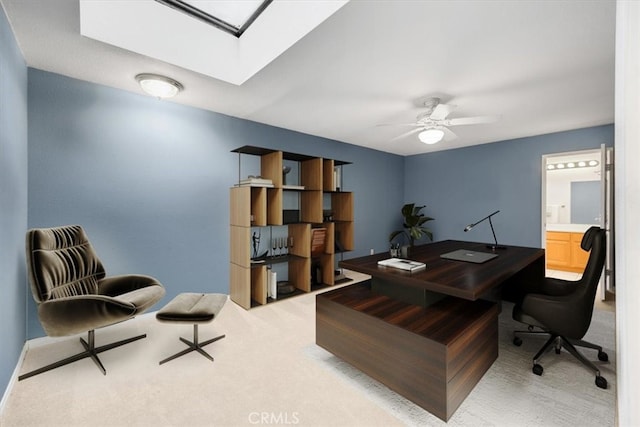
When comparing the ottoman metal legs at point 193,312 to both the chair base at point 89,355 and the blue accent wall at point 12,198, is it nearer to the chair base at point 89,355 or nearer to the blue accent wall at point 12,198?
the chair base at point 89,355

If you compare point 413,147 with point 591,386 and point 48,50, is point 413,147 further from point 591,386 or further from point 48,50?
point 48,50

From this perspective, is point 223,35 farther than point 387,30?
Yes

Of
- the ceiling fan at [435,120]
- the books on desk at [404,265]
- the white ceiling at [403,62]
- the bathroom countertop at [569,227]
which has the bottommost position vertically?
the books on desk at [404,265]

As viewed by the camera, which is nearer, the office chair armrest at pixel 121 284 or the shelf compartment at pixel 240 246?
the office chair armrest at pixel 121 284

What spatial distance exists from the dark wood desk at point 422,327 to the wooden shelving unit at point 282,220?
1.47 meters

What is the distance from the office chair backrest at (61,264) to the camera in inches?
73.1

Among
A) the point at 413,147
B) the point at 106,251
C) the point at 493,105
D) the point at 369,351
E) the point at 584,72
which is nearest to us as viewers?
the point at 369,351

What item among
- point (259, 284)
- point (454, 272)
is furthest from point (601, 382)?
point (259, 284)

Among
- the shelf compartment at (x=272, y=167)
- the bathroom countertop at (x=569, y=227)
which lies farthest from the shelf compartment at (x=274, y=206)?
the bathroom countertop at (x=569, y=227)

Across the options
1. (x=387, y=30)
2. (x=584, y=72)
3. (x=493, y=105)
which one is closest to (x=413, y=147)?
(x=493, y=105)

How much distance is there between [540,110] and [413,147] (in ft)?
7.05

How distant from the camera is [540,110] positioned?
325cm

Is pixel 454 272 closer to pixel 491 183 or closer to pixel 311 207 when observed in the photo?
pixel 311 207

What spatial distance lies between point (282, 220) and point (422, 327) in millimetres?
2312
